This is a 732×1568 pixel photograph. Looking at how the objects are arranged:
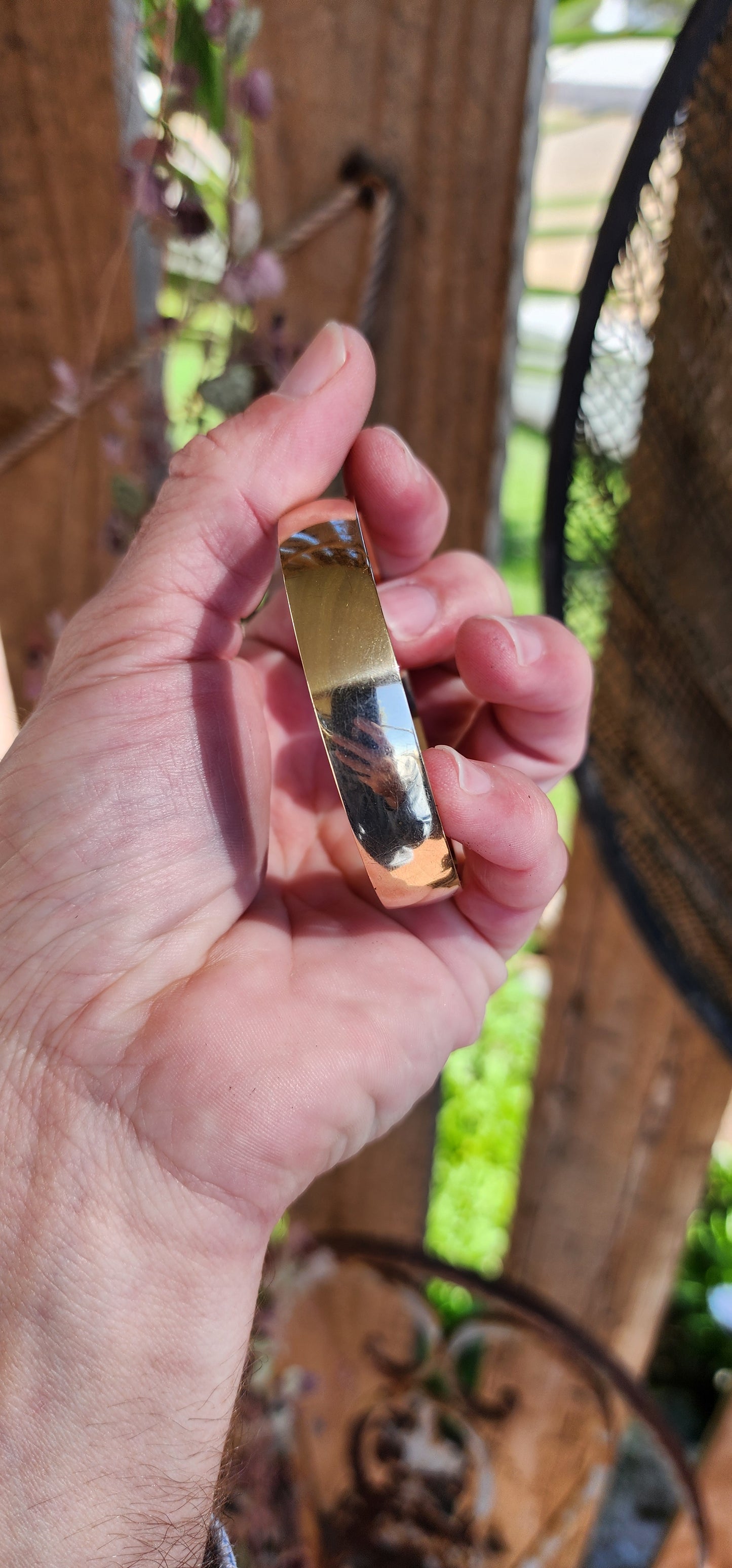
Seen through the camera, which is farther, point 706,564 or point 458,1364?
point 458,1364

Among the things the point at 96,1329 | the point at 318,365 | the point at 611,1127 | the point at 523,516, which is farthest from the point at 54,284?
the point at 523,516

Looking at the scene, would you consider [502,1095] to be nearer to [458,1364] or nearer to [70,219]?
[458,1364]

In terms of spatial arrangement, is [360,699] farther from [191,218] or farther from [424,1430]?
[424,1430]

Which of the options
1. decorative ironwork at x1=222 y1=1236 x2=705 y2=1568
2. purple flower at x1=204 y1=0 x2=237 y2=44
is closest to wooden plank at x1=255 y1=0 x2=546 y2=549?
purple flower at x1=204 y1=0 x2=237 y2=44

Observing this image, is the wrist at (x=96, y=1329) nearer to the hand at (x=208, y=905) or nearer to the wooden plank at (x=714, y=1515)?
the hand at (x=208, y=905)

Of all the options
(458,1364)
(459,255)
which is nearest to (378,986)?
(459,255)

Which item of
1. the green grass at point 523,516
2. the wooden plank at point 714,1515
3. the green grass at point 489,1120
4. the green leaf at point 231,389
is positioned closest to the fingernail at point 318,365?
the green leaf at point 231,389

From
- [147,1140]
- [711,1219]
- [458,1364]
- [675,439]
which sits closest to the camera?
[147,1140]
